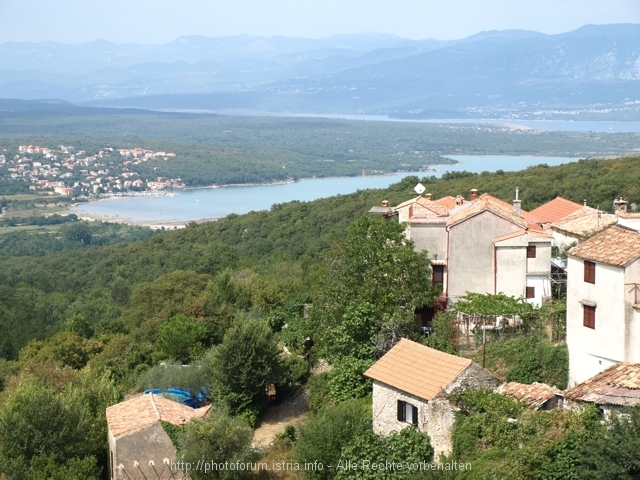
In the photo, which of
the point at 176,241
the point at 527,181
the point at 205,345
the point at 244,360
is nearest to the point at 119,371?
the point at 205,345

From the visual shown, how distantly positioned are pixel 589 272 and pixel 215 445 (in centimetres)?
632

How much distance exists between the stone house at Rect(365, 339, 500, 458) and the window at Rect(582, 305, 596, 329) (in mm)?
1678

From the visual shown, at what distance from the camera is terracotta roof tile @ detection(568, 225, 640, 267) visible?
1371cm

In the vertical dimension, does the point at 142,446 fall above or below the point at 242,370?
below

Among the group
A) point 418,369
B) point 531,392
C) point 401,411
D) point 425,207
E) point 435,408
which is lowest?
point 401,411

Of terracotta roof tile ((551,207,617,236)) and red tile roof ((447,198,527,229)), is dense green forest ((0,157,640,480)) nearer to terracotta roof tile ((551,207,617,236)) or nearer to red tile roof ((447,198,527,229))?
red tile roof ((447,198,527,229))

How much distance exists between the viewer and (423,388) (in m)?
13.7

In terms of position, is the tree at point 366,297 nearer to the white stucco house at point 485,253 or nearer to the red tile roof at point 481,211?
the white stucco house at point 485,253

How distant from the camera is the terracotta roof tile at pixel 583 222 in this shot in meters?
21.1

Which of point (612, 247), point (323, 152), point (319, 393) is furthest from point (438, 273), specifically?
point (323, 152)

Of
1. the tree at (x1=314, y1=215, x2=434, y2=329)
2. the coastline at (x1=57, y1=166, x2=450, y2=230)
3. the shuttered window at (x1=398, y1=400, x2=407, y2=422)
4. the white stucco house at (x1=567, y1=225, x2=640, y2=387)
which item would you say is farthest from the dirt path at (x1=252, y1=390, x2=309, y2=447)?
the coastline at (x1=57, y1=166, x2=450, y2=230)

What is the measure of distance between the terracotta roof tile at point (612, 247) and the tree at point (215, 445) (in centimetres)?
596

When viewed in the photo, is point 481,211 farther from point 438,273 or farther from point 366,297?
point 366,297

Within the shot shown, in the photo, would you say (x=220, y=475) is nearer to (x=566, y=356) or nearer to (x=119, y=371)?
(x=566, y=356)
